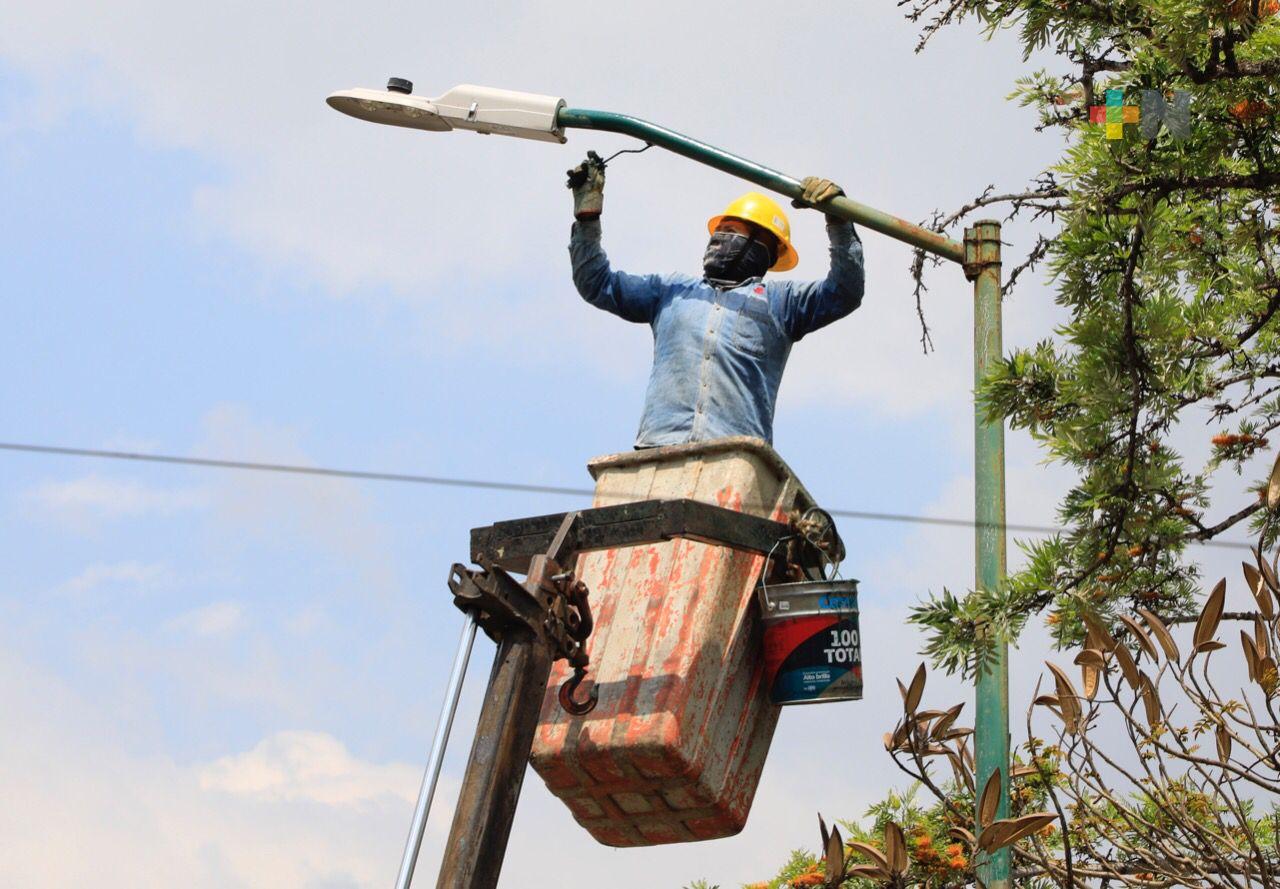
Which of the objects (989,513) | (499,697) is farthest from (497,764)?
(989,513)

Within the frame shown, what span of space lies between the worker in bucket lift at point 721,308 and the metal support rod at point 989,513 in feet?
2.64

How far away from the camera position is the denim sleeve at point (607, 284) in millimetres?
8320

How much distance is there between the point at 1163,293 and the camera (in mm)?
6973

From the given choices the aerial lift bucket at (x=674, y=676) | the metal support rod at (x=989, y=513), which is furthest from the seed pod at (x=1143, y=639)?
the aerial lift bucket at (x=674, y=676)

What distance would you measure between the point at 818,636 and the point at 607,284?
83.1 inches

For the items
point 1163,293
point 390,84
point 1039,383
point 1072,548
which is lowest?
point 1072,548

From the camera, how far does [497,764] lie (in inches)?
242

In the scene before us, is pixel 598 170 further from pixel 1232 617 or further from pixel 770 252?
pixel 1232 617

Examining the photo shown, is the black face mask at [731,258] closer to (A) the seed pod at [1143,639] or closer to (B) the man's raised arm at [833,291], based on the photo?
(B) the man's raised arm at [833,291]

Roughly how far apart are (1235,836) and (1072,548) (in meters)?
2.46

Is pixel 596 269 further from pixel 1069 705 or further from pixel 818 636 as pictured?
pixel 1069 705

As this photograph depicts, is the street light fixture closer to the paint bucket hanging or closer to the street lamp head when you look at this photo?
the street lamp head

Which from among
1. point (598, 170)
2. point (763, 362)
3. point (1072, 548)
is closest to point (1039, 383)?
point (1072, 548)

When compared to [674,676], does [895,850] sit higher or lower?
lower
